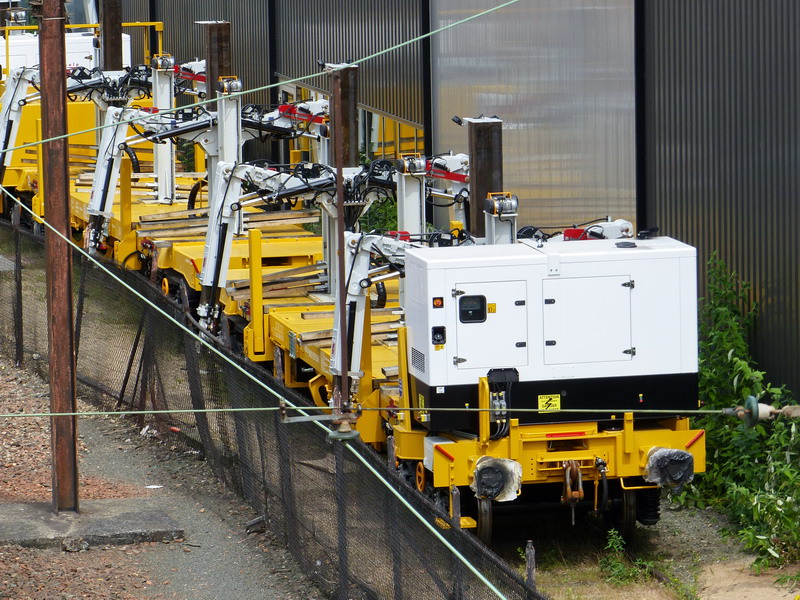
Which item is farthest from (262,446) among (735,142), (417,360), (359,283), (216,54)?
(216,54)

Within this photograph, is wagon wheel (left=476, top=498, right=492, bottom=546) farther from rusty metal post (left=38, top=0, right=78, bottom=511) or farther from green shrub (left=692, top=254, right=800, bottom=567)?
rusty metal post (left=38, top=0, right=78, bottom=511)

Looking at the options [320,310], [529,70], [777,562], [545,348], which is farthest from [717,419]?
[529,70]

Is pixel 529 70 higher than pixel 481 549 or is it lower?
higher

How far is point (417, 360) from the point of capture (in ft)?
38.4

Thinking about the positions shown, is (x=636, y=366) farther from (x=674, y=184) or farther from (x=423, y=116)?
(x=423, y=116)

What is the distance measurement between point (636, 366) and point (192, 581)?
3.94m

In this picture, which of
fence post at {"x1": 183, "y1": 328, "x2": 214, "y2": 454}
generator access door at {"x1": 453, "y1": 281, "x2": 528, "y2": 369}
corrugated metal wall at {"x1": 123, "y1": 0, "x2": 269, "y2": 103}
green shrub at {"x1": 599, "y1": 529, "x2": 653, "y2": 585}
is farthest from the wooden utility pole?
green shrub at {"x1": 599, "y1": 529, "x2": 653, "y2": 585}

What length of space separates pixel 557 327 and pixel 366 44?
15.9m

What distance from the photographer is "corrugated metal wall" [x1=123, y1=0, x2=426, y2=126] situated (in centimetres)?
2462

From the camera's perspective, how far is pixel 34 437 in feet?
51.8

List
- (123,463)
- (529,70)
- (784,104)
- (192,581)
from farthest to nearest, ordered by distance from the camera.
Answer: (529,70)
(123,463)
(784,104)
(192,581)

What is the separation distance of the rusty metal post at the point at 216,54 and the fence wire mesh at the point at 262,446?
5.39m

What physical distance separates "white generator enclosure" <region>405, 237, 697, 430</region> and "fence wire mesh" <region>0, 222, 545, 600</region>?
1.30 meters

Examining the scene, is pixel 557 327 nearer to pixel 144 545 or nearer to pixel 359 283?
pixel 359 283
